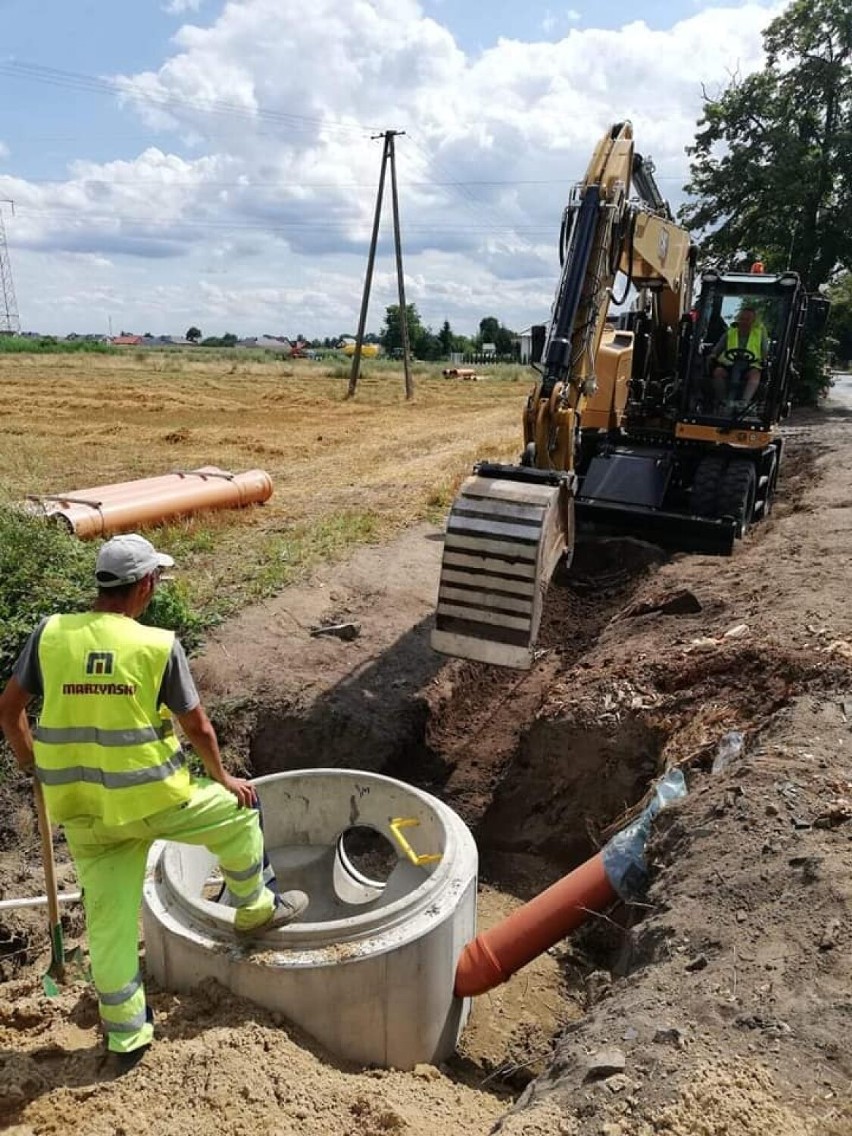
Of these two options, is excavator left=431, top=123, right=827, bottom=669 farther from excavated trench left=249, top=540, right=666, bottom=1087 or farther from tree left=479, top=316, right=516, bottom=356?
tree left=479, top=316, right=516, bottom=356

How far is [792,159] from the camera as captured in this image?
22578mm

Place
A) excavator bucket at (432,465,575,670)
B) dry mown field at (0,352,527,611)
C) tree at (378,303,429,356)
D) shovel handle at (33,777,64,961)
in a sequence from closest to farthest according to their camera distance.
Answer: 1. shovel handle at (33,777,64,961)
2. excavator bucket at (432,465,575,670)
3. dry mown field at (0,352,527,611)
4. tree at (378,303,429,356)

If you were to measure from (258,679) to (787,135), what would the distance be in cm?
2266

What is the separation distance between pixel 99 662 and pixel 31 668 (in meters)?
0.32

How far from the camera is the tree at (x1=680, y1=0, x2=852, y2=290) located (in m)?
22.6

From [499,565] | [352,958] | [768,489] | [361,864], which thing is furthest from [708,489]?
[352,958]

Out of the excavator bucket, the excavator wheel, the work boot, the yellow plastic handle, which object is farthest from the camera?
the excavator wheel

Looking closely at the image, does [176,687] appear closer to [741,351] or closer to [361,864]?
[361,864]

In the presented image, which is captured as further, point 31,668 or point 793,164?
point 793,164

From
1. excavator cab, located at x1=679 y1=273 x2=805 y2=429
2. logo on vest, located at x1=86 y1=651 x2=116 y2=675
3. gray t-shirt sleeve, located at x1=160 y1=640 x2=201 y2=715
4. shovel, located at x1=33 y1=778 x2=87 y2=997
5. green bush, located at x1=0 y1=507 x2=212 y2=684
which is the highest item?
excavator cab, located at x1=679 y1=273 x2=805 y2=429

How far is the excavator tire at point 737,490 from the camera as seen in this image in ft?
30.1

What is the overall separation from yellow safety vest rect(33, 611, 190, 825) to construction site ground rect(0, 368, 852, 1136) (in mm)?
1079

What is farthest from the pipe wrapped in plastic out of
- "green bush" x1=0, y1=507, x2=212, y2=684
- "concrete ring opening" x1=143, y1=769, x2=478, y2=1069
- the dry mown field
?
the dry mown field

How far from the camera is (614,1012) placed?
10.7 feet
